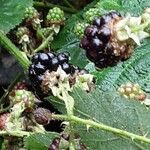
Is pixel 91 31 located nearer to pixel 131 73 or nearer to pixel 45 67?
pixel 45 67

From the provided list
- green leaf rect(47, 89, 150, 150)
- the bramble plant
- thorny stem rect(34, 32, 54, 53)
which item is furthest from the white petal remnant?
thorny stem rect(34, 32, 54, 53)

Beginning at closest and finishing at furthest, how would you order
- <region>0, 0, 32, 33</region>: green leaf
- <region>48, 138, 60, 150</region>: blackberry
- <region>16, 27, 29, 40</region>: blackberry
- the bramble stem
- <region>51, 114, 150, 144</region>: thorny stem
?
<region>51, 114, 150, 144</region>: thorny stem, <region>48, 138, 60, 150</region>: blackberry, the bramble stem, <region>0, 0, 32, 33</region>: green leaf, <region>16, 27, 29, 40</region>: blackberry

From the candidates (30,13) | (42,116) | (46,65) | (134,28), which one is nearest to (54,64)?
(46,65)

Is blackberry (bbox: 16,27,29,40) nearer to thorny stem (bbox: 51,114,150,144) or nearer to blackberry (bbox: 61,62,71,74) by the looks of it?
blackberry (bbox: 61,62,71,74)

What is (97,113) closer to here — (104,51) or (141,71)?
(104,51)

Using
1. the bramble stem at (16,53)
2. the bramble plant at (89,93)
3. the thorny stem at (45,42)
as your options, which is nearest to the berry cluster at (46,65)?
the bramble plant at (89,93)

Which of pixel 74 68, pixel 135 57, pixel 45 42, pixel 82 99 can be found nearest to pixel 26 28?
pixel 45 42
